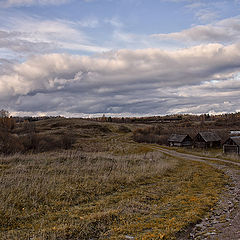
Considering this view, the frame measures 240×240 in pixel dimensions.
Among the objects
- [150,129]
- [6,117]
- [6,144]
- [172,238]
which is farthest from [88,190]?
[6,117]

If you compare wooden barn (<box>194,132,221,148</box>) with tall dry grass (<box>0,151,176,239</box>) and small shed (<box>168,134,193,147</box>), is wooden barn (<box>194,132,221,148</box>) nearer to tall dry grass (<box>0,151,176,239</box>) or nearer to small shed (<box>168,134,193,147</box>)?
small shed (<box>168,134,193,147</box>)

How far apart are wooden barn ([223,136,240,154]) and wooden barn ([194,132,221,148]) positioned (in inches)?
385

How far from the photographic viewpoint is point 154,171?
18.0m

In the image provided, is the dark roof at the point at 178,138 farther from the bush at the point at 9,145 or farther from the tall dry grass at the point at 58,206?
the tall dry grass at the point at 58,206

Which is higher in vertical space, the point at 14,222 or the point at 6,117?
the point at 6,117

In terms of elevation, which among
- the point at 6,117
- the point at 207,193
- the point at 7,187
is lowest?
the point at 207,193

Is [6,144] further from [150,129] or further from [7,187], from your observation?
[150,129]

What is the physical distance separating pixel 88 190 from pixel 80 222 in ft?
13.4

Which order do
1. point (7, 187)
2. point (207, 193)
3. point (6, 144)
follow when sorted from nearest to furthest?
point (7, 187), point (207, 193), point (6, 144)

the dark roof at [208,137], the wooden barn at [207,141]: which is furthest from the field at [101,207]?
the wooden barn at [207,141]

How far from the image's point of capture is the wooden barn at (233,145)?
47000mm

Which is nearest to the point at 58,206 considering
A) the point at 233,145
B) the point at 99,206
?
the point at 99,206

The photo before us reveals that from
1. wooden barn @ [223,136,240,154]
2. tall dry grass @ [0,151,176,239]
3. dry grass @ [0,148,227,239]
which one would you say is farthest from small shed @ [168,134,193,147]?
tall dry grass @ [0,151,176,239]

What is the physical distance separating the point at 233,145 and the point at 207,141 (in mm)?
11099
